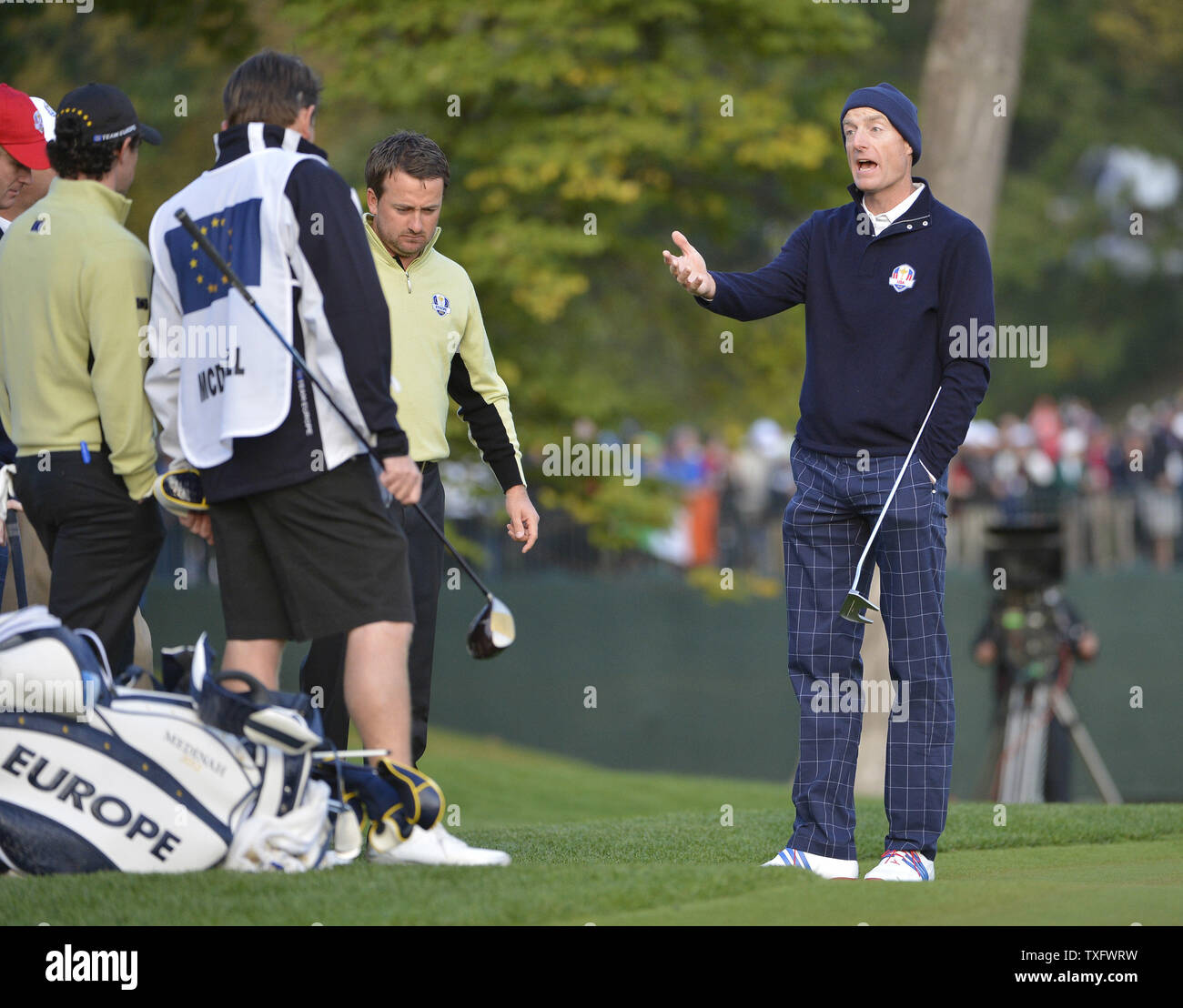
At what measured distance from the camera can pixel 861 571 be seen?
5.30 meters

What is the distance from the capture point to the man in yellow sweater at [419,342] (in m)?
5.55

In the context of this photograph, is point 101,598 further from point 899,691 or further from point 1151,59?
point 1151,59

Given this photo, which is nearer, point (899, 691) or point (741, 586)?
point (899, 691)

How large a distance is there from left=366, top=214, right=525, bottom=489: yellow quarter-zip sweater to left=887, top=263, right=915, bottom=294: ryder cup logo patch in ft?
4.72

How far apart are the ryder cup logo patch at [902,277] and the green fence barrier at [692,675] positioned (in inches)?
503

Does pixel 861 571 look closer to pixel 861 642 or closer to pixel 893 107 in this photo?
pixel 861 642

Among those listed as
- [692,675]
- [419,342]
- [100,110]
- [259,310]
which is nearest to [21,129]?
[100,110]

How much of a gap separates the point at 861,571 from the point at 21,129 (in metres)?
3.32

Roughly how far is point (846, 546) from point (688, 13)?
861 centimetres

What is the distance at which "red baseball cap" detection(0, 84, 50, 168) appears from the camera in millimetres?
5859

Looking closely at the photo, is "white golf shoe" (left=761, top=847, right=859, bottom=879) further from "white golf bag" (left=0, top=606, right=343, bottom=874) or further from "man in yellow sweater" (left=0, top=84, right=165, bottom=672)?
"man in yellow sweater" (left=0, top=84, right=165, bottom=672)

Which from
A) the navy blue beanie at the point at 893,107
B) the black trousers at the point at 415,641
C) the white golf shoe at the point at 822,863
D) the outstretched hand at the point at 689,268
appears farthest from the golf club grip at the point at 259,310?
the navy blue beanie at the point at 893,107
